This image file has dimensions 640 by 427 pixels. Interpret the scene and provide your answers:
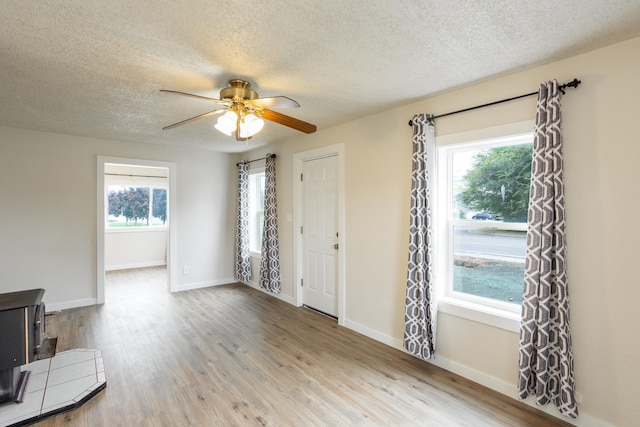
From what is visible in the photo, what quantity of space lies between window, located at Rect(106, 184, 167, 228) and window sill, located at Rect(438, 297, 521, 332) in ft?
23.4

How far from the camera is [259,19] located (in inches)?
65.3

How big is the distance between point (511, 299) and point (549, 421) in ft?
2.63

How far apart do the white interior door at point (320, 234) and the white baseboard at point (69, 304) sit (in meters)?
3.04

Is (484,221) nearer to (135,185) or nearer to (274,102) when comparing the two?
(274,102)

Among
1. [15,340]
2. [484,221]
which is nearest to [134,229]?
[15,340]

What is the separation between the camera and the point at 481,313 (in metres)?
2.51

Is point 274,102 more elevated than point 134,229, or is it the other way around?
point 274,102

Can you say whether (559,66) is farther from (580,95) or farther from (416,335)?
(416,335)

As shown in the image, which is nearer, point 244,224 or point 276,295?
point 276,295

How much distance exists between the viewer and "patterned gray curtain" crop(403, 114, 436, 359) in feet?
9.05

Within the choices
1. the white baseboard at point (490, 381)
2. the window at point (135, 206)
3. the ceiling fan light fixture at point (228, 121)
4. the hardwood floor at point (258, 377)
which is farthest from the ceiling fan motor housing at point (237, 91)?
the window at point (135, 206)

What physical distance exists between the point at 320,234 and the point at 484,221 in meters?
2.10

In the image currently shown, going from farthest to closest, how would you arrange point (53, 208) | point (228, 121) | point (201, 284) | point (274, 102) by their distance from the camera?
point (201, 284), point (53, 208), point (228, 121), point (274, 102)

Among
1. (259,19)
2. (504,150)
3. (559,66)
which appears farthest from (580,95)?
(259,19)
